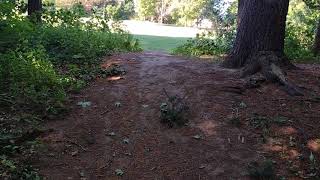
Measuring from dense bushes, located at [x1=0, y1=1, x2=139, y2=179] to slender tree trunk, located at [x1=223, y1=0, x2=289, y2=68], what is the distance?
2.79 m

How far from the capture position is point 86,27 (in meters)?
11.8

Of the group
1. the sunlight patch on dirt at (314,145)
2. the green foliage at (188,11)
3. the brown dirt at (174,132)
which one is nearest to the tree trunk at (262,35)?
the brown dirt at (174,132)

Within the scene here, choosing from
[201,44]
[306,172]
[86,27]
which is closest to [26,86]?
[306,172]

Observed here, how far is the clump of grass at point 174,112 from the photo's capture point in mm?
5973

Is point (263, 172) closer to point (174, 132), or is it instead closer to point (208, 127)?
point (208, 127)

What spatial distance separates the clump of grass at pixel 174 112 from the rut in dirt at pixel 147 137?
3.9 inches

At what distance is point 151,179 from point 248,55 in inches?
150

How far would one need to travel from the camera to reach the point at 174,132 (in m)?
5.82

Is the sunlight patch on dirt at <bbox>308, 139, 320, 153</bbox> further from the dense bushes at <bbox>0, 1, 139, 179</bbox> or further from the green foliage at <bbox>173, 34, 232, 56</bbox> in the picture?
the green foliage at <bbox>173, 34, 232, 56</bbox>

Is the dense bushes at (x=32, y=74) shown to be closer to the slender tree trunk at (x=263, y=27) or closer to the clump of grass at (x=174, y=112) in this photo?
the clump of grass at (x=174, y=112)

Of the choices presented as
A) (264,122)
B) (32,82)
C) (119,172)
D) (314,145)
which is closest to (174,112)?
(264,122)

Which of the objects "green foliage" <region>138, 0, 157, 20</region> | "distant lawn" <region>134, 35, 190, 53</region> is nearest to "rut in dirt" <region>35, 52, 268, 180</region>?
"distant lawn" <region>134, 35, 190, 53</region>

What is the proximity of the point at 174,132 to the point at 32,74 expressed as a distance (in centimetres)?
254

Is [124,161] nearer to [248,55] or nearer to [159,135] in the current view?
[159,135]
